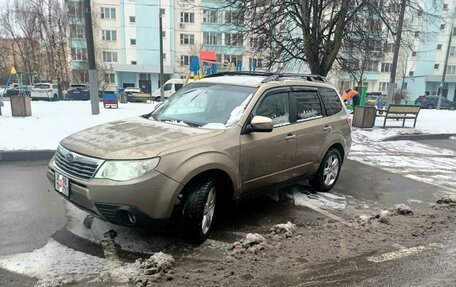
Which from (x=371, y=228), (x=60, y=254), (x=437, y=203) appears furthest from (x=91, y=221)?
(x=437, y=203)

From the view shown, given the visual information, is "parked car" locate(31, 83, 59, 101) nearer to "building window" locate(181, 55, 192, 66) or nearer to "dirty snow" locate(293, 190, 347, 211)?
"building window" locate(181, 55, 192, 66)

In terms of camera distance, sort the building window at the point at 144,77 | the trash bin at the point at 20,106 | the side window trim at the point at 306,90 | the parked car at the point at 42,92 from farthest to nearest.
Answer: the building window at the point at 144,77 < the parked car at the point at 42,92 < the trash bin at the point at 20,106 < the side window trim at the point at 306,90

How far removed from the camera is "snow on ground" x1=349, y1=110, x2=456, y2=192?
732 centimetres

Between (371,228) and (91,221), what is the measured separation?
3497mm

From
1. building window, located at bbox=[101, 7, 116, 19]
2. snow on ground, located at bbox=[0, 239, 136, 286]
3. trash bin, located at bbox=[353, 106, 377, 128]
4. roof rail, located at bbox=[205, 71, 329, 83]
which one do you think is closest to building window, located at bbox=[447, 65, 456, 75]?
building window, located at bbox=[101, 7, 116, 19]

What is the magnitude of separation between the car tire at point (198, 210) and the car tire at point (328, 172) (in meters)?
2.43

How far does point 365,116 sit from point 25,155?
10.8m

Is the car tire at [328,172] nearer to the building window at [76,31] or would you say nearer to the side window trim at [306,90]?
the side window trim at [306,90]

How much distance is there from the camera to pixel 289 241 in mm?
3984

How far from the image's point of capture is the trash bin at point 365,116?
12.7 metres

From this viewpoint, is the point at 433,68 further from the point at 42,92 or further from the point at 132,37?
the point at 42,92

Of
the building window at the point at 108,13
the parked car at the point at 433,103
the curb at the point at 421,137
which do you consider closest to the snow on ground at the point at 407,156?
the curb at the point at 421,137

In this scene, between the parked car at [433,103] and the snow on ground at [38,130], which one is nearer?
the snow on ground at [38,130]

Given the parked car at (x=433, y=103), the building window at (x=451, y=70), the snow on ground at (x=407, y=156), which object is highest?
the building window at (x=451, y=70)
